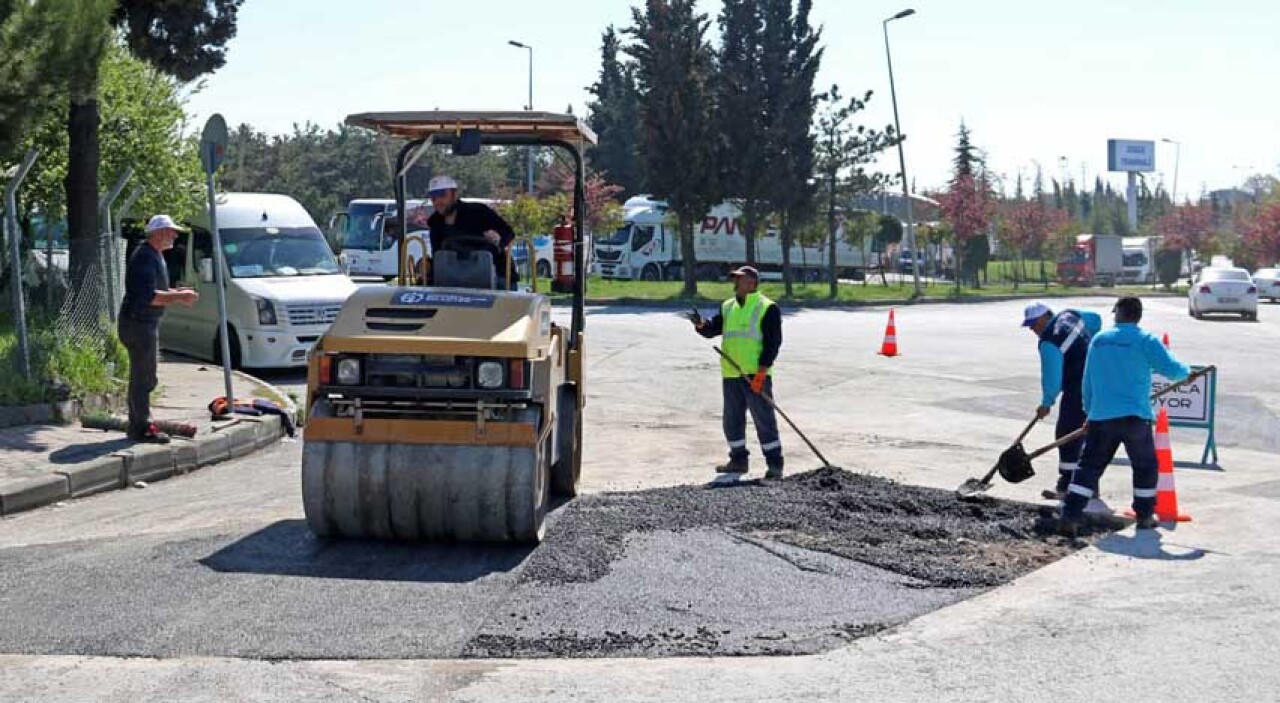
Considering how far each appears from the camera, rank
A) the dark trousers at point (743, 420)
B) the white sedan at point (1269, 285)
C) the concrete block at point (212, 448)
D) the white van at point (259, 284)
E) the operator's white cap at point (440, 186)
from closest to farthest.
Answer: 1. the operator's white cap at point (440, 186)
2. the dark trousers at point (743, 420)
3. the concrete block at point (212, 448)
4. the white van at point (259, 284)
5. the white sedan at point (1269, 285)

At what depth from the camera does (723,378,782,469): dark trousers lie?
12.3 m

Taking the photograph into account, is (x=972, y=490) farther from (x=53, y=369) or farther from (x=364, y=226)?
(x=364, y=226)

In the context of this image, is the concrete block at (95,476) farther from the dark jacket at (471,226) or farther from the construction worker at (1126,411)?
the construction worker at (1126,411)

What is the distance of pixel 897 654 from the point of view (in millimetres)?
7027

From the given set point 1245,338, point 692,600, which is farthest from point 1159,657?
point 1245,338

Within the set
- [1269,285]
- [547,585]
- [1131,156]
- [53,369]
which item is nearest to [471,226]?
[547,585]

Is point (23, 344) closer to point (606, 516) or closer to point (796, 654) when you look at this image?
point (606, 516)

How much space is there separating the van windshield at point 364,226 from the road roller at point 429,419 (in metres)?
31.3

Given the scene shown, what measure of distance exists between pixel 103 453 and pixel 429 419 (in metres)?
3.99

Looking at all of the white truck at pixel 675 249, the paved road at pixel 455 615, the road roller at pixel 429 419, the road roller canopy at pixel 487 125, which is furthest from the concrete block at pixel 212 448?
the white truck at pixel 675 249

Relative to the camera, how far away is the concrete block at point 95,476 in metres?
10.8

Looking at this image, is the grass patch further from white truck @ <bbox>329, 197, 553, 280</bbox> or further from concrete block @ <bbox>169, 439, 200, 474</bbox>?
white truck @ <bbox>329, 197, 553, 280</bbox>

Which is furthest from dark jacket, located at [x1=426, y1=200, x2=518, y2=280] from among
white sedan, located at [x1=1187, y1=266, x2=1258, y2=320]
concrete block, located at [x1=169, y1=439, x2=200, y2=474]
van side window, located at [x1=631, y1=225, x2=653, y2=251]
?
van side window, located at [x1=631, y1=225, x2=653, y2=251]

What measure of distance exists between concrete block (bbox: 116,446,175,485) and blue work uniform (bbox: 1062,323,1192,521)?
6.74 meters
